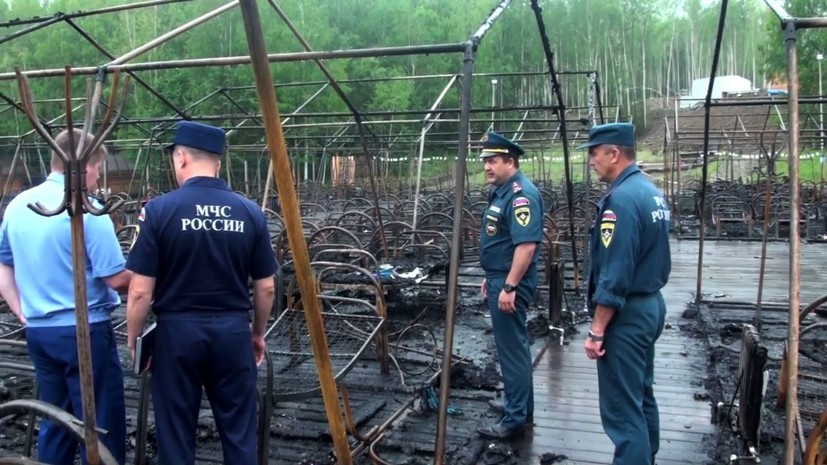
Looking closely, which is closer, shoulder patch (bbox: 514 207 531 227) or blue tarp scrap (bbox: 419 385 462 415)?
shoulder patch (bbox: 514 207 531 227)

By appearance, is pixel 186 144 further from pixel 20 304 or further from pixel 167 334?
pixel 20 304

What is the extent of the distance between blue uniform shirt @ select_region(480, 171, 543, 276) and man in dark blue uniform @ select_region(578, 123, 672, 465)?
2.42 ft

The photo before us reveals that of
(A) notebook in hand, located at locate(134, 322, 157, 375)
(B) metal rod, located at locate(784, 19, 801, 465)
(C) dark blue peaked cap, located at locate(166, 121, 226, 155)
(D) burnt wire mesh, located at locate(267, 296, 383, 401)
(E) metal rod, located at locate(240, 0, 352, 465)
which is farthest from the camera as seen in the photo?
(D) burnt wire mesh, located at locate(267, 296, 383, 401)

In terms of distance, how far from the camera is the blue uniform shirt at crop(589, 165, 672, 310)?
10.3ft

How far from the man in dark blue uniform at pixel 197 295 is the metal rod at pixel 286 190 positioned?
1.60 ft

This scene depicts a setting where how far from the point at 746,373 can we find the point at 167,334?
2.91 m

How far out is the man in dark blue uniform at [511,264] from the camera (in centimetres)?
407

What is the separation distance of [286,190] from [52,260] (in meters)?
1.39

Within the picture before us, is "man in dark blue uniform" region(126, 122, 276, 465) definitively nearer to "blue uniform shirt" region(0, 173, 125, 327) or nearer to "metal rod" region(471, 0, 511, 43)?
"blue uniform shirt" region(0, 173, 125, 327)

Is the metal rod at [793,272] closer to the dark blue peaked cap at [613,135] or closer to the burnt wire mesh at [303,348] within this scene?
the dark blue peaked cap at [613,135]

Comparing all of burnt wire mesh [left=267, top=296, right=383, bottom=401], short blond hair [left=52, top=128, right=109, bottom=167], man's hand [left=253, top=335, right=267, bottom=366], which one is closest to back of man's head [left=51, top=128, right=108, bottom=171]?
short blond hair [left=52, top=128, right=109, bottom=167]

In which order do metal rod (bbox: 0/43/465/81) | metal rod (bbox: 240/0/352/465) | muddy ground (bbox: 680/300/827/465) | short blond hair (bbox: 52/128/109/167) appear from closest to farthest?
metal rod (bbox: 240/0/352/465)
short blond hair (bbox: 52/128/109/167)
metal rod (bbox: 0/43/465/81)
muddy ground (bbox: 680/300/827/465)

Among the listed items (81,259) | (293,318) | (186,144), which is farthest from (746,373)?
(81,259)

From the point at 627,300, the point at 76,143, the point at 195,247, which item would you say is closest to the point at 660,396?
the point at 627,300
